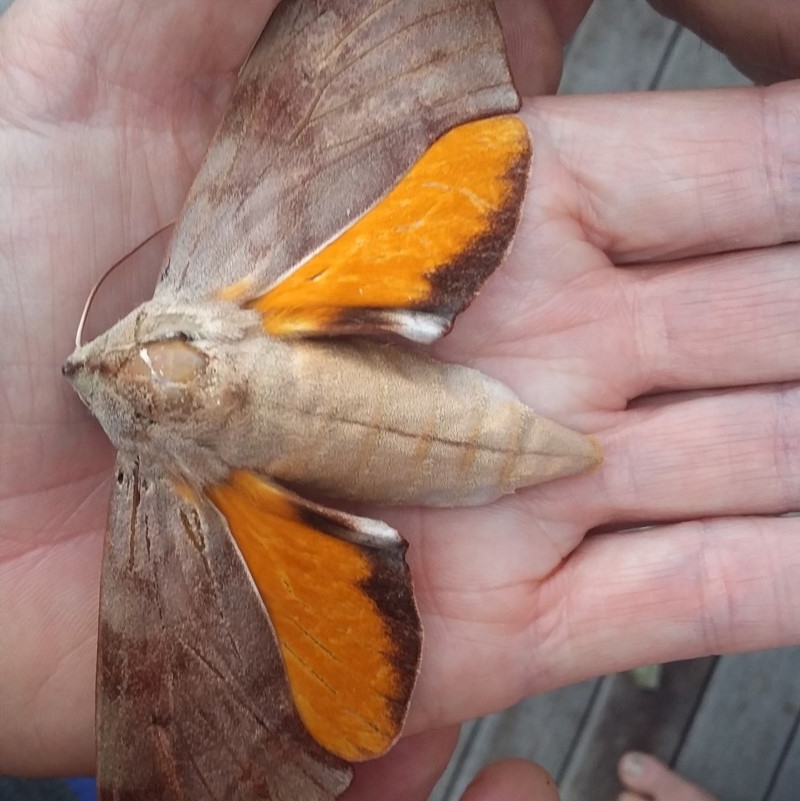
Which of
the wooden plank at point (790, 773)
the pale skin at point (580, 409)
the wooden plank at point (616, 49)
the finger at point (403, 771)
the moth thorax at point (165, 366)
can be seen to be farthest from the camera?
the wooden plank at point (616, 49)

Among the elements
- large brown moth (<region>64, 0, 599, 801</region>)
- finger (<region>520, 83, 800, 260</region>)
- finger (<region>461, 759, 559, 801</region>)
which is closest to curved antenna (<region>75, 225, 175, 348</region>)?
large brown moth (<region>64, 0, 599, 801</region>)

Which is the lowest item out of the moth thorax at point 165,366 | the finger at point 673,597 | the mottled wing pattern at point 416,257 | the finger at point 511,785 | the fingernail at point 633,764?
the fingernail at point 633,764

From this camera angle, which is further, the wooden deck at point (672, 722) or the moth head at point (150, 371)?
the wooden deck at point (672, 722)

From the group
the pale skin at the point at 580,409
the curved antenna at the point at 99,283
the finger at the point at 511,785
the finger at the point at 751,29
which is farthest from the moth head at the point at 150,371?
the finger at the point at 751,29

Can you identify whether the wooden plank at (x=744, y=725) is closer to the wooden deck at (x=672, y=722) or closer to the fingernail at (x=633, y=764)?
the wooden deck at (x=672, y=722)

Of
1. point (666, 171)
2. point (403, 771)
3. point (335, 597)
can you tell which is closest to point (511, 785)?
point (403, 771)

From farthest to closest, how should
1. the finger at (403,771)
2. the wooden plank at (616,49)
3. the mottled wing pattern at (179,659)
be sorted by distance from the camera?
the wooden plank at (616,49) < the finger at (403,771) < the mottled wing pattern at (179,659)

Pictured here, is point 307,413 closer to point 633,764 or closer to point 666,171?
point 666,171

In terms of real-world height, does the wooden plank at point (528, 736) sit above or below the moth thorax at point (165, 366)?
below
